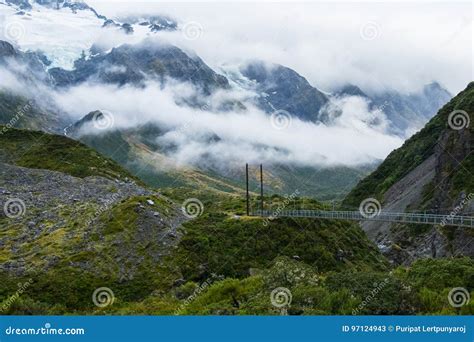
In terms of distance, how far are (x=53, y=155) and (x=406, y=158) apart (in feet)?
301

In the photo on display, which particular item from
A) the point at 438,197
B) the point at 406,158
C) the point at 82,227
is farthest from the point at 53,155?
the point at 406,158

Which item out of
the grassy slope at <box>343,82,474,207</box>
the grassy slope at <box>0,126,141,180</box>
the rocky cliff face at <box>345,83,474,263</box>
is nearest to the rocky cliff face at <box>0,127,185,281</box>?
the grassy slope at <box>0,126,141,180</box>

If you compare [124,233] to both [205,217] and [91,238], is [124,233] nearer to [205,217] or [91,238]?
[91,238]

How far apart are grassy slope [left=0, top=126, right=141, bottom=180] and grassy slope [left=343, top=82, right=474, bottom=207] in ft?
226

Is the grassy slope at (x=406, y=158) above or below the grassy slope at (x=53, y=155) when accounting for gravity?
above

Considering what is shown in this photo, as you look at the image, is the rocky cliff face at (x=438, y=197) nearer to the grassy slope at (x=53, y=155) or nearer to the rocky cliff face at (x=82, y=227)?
the rocky cliff face at (x=82, y=227)

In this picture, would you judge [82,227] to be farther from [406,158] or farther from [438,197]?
[406,158]

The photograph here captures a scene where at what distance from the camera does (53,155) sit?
107375 mm

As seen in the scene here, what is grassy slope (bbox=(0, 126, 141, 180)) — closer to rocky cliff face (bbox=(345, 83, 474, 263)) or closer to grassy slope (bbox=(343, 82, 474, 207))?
rocky cliff face (bbox=(345, 83, 474, 263))

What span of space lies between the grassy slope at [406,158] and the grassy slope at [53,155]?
68.9m

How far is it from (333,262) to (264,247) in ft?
25.1

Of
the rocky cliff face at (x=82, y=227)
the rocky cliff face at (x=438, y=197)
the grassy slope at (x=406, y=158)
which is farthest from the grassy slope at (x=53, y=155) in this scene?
the grassy slope at (x=406, y=158)

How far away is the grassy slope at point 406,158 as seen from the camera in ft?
438

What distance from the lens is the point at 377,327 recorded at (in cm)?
1666
